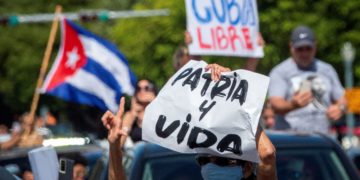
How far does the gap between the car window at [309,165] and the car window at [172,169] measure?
536mm

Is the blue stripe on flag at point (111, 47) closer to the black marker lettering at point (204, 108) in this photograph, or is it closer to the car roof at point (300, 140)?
the car roof at point (300, 140)

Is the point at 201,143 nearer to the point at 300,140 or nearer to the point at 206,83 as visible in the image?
the point at 206,83

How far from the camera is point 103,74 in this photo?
50.9 ft

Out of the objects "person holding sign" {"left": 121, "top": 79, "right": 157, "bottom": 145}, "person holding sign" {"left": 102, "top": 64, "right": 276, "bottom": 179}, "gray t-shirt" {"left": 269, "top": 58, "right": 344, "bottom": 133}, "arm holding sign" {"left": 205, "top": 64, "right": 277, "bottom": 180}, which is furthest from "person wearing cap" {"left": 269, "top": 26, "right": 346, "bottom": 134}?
"arm holding sign" {"left": 205, "top": 64, "right": 277, "bottom": 180}

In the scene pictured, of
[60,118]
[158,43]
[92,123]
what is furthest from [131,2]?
[92,123]

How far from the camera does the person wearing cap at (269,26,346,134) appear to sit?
11.0m

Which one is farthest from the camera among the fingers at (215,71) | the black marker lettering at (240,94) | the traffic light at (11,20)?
the traffic light at (11,20)

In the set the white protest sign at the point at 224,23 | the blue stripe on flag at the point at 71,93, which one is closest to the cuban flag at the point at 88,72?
the blue stripe on flag at the point at 71,93

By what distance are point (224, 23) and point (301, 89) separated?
2.79 ft

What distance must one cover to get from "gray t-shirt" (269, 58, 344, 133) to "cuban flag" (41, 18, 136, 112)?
3948mm

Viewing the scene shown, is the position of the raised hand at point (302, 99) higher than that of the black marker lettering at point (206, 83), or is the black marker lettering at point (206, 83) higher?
the black marker lettering at point (206, 83)

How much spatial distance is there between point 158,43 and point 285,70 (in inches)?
1247

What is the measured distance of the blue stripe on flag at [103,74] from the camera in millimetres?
15172

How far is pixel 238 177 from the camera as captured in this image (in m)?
6.09
